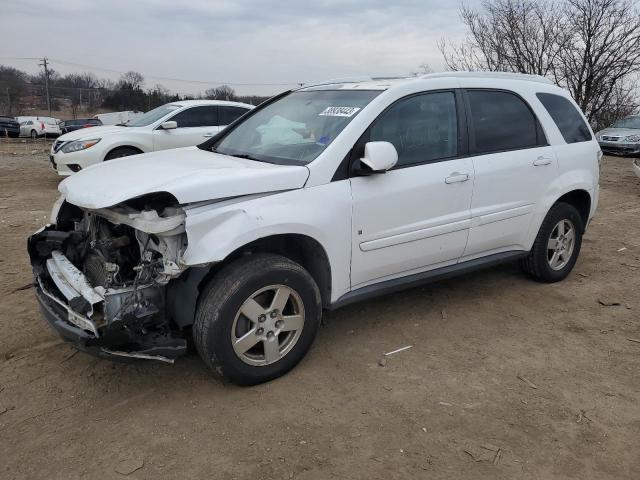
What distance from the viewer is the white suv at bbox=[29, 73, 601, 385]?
2.91 m

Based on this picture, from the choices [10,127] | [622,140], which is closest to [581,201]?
[622,140]

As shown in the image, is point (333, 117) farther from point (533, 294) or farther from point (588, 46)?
point (588, 46)

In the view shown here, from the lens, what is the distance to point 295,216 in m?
3.13

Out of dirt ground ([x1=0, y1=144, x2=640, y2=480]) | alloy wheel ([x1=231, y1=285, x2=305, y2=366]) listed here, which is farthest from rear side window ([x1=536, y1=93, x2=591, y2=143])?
alloy wheel ([x1=231, y1=285, x2=305, y2=366])

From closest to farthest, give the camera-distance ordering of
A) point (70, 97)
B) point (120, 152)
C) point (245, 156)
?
point (245, 156), point (120, 152), point (70, 97)

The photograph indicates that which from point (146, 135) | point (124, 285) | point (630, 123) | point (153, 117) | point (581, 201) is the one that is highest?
point (630, 123)

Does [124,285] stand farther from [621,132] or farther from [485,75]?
[621,132]

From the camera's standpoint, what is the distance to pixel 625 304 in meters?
4.59

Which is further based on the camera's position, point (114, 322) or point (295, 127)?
point (295, 127)

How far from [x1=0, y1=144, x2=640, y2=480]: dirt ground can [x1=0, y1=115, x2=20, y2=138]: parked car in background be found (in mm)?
29085

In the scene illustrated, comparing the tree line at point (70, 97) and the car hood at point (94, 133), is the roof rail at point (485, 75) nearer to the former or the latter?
the car hood at point (94, 133)

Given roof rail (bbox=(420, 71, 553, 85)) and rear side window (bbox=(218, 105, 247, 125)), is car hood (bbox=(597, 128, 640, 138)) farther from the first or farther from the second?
roof rail (bbox=(420, 71, 553, 85))

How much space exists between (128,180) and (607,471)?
2944 millimetres

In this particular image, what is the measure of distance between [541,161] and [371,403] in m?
2.60
